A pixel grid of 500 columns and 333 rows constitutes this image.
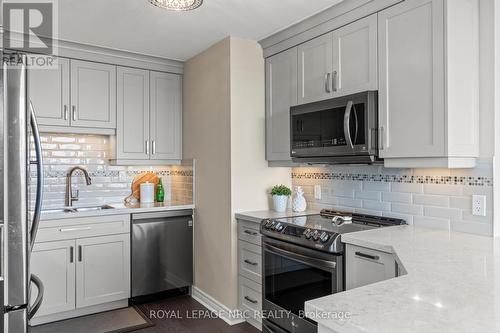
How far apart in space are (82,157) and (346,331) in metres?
3.45

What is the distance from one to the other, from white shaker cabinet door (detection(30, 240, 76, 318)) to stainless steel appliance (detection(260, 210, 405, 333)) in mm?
1629

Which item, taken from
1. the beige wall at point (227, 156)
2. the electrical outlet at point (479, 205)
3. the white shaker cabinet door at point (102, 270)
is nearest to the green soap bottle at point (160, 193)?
the beige wall at point (227, 156)

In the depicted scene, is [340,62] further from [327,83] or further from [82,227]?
[82,227]

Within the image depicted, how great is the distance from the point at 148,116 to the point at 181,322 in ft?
6.61

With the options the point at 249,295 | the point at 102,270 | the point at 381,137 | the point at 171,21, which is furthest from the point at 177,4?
the point at 102,270

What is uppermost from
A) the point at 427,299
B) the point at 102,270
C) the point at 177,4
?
the point at 177,4

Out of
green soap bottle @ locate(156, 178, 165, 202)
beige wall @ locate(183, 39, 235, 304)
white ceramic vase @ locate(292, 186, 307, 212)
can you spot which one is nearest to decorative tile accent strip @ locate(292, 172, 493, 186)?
white ceramic vase @ locate(292, 186, 307, 212)

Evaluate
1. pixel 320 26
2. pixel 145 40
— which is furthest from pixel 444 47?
pixel 145 40

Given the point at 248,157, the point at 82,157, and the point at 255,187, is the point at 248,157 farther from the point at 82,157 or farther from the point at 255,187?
the point at 82,157

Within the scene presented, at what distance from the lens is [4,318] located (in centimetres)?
168

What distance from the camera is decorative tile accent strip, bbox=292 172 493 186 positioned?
2182mm

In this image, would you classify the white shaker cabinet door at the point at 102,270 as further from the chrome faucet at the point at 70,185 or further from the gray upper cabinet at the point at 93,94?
the gray upper cabinet at the point at 93,94

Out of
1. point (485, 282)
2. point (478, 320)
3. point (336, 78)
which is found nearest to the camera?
point (478, 320)

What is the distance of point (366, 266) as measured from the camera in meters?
2.02
